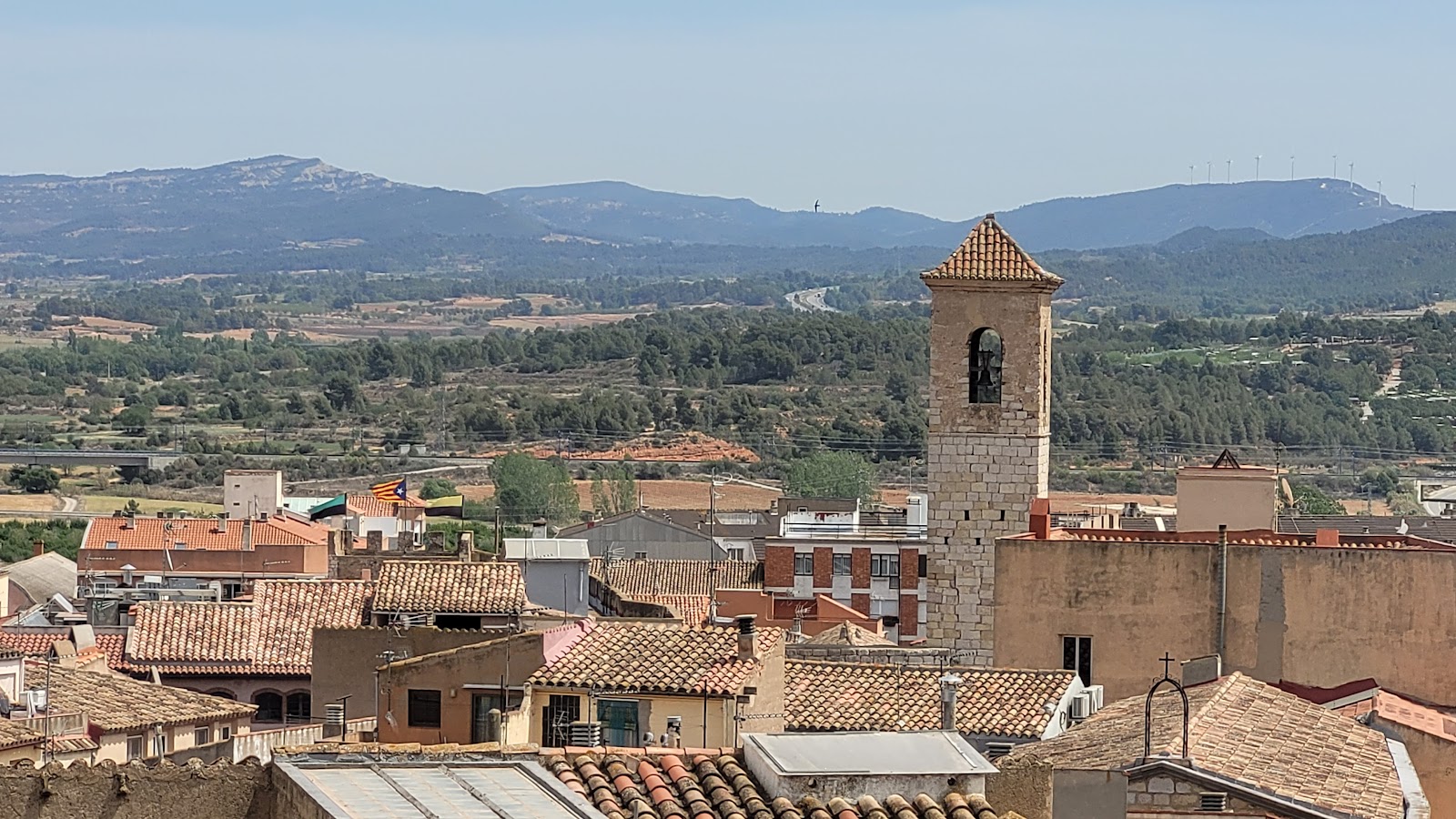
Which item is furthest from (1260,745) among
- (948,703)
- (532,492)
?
(532,492)

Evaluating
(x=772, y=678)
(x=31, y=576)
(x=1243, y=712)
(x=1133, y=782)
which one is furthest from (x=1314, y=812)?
(x=31, y=576)

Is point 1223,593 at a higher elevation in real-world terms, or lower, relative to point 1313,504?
higher

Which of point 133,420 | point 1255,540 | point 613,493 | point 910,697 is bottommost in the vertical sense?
point 133,420

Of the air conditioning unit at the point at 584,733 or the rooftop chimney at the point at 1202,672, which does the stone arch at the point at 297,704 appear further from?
the air conditioning unit at the point at 584,733

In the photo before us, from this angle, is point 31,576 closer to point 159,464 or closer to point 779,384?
point 159,464

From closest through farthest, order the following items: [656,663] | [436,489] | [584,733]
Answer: [584,733] < [656,663] < [436,489]

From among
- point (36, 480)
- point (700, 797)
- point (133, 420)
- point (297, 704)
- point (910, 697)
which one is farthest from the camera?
point (133, 420)

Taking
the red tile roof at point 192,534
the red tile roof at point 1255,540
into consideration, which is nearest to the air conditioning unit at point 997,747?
the red tile roof at point 1255,540

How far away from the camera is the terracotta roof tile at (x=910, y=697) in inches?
918

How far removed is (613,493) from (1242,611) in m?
87.3

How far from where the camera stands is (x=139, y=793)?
1247cm

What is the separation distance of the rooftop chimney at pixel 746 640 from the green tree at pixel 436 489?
96622 millimetres

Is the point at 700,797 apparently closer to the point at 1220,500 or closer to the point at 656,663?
the point at 656,663

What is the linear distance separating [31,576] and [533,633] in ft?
125
